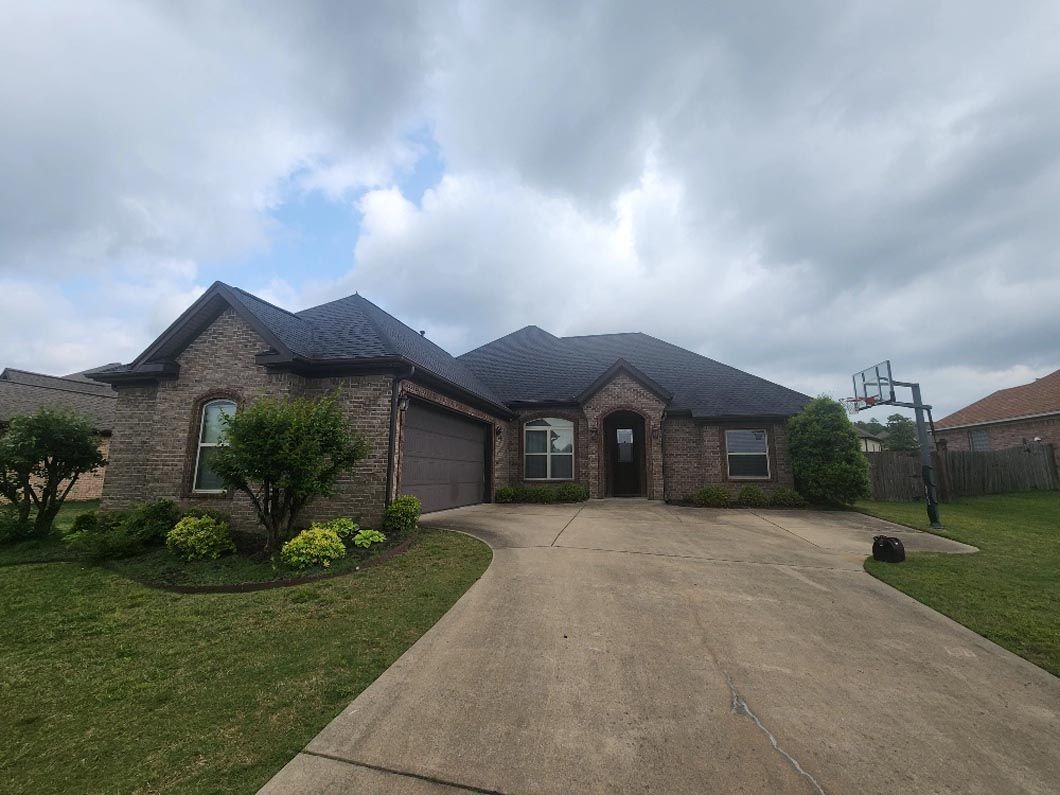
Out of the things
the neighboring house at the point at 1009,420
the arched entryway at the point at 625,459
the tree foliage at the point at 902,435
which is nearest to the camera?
the arched entryway at the point at 625,459

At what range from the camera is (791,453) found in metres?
15.6

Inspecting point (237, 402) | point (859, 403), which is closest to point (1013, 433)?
point (859, 403)

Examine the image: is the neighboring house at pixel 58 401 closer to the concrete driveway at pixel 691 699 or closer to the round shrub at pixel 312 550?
the round shrub at pixel 312 550

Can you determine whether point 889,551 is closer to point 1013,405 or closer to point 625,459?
point 625,459

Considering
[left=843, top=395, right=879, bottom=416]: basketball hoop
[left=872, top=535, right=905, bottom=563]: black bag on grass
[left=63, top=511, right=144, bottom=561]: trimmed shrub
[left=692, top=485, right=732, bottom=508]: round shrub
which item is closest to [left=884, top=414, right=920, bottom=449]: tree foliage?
[left=843, top=395, right=879, bottom=416]: basketball hoop

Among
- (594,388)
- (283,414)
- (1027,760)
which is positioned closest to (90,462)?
(283,414)

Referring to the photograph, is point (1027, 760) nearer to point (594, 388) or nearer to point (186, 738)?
point (186, 738)

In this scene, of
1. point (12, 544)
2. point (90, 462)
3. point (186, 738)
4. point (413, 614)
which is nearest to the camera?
point (186, 738)

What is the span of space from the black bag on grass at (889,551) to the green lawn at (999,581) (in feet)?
0.53

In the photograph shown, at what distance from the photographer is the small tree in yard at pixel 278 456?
7.34 m

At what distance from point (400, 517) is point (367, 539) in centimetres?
120

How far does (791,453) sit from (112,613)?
17.3 metres

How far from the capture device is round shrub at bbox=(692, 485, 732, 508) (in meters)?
14.9

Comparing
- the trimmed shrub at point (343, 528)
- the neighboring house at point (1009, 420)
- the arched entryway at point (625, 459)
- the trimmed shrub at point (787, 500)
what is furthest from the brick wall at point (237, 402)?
the neighboring house at point (1009, 420)
